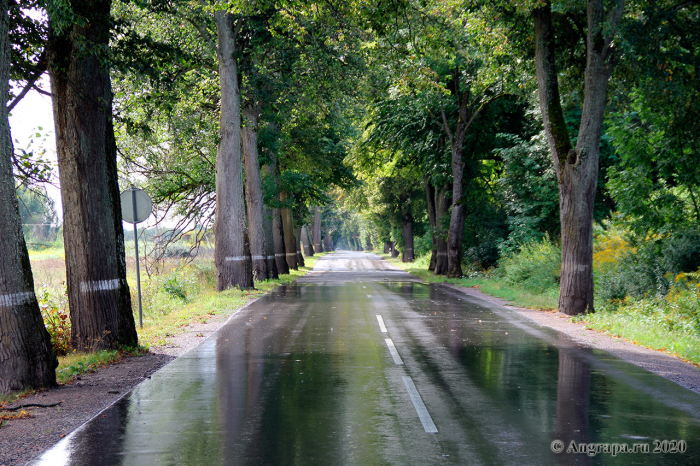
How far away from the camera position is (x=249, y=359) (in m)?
10.3

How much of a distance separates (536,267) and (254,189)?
13762mm

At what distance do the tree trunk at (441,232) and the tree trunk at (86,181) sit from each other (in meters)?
27.0

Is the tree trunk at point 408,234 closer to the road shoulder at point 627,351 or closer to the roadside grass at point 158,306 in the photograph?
the roadside grass at point 158,306

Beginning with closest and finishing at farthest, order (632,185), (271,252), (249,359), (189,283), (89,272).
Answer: (249,359)
(89,272)
(632,185)
(189,283)
(271,252)

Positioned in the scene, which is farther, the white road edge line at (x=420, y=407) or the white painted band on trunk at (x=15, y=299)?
the white painted band on trunk at (x=15, y=299)

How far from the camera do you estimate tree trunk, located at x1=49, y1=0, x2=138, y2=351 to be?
10.9 meters

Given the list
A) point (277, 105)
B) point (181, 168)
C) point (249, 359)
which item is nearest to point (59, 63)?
point (249, 359)

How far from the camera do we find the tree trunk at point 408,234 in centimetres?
5747

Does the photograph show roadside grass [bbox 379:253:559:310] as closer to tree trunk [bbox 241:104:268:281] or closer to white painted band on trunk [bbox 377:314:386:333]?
white painted band on trunk [bbox 377:314:386:333]

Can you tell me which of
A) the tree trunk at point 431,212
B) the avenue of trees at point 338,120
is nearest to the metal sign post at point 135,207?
the avenue of trees at point 338,120

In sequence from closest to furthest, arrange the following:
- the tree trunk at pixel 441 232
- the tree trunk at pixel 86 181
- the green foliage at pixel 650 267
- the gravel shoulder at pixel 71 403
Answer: the gravel shoulder at pixel 71 403
the tree trunk at pixel 86 181
the green foliage at pixel 650 267
the tree trunk at pixel 441 232

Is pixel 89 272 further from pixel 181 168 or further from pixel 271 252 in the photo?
pixel 271 252

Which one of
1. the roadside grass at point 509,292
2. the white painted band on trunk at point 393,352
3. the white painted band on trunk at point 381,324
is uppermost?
the white painted band on trunk at point 393,352

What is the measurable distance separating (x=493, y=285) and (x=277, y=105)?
520 inches
